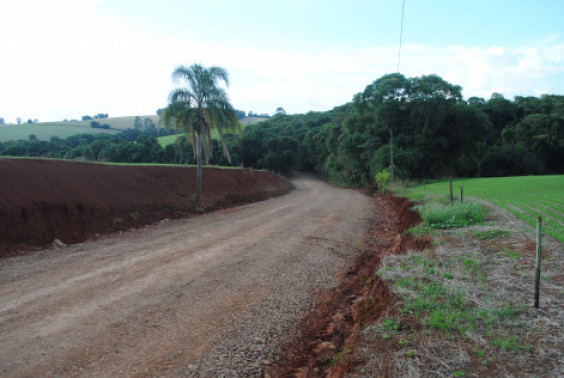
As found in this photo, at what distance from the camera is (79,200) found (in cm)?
1273

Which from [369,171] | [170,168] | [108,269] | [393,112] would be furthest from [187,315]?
[369,171]

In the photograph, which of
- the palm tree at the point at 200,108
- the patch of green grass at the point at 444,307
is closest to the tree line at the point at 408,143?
the palm tree at the point at 200,108

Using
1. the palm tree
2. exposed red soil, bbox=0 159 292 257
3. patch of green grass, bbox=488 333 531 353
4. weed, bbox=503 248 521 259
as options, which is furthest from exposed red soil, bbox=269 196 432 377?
the palm tree

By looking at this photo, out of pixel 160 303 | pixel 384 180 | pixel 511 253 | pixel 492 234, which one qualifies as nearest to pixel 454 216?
pixel 492 234

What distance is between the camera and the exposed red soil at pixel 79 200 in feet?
34.2

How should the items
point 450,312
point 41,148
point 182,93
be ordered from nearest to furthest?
point 450,312
point 182,93
point 41,148

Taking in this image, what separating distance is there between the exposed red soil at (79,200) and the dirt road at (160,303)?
1494mm

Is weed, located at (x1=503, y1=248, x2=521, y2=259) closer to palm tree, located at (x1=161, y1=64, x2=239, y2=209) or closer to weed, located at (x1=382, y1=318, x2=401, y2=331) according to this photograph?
weed, located at (x1=382, y1=318, x2=401, y2=331)

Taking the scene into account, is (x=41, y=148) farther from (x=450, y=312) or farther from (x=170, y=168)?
(x=450, y=312)

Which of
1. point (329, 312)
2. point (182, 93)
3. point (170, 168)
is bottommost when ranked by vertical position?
point (329, 312)

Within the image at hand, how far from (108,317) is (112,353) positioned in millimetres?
1085

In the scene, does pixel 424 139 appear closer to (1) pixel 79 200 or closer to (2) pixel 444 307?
(1) pixel 79 200

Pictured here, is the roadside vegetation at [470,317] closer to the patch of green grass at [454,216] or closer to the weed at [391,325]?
the weed at [391,325]

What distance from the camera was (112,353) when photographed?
417 cm
